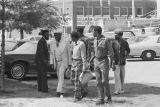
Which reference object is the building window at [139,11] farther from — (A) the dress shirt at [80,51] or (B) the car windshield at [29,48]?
(A) the dress shirt at [80,51]

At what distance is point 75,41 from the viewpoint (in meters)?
12.2

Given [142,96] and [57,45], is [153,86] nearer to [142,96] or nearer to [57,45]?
[142,96]

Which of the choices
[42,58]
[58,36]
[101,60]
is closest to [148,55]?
[42,58]

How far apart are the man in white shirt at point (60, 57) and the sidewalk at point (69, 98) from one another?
43 centimetres

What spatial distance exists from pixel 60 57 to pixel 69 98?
1140 millimetres

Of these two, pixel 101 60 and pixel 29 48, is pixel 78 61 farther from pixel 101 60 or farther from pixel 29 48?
pixel 29 48

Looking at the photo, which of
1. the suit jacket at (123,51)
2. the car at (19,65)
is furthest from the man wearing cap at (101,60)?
the car at (19,65)

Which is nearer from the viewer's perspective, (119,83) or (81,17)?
(119,83)

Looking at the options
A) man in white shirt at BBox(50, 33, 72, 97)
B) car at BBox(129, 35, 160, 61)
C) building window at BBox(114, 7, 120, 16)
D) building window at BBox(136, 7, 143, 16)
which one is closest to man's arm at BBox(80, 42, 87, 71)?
man in white shirt at BBox(50, 33, 72, 97)

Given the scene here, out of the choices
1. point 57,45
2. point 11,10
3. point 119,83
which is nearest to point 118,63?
point 119,83

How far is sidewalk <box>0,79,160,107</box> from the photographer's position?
11.2 meters

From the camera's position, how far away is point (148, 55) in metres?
29.4

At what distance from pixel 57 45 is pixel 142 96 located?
2.68 metres

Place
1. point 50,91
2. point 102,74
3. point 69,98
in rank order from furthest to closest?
point 50,91 < point 69,98 < point 102,74
